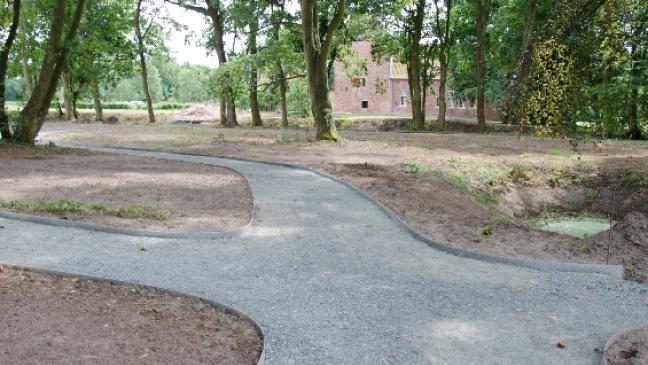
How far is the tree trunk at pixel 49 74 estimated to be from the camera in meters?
18.0

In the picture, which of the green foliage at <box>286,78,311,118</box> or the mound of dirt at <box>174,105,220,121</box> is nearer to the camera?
the green foliage at <box>286,78,311,118</box>

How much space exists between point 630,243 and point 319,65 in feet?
47.5

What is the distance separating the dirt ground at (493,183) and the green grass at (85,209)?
4074 millimetres

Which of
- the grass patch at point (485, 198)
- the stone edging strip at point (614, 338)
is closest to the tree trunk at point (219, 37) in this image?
the grass patch at point (485, 198)

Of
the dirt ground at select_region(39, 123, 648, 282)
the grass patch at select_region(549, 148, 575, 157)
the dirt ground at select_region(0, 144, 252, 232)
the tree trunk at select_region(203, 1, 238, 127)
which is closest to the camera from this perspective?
the dirt ground at select_region(39, 123, 648, 282)

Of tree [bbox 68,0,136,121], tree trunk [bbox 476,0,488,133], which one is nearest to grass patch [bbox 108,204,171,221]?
tree [bbox 68,0,136,121]

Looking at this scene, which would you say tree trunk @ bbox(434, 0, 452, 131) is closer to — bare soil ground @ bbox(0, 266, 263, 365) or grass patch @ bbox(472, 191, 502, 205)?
grass patch @ bbox(472, 191, 502, 205)

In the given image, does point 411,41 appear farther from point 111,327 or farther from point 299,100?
point 111,327

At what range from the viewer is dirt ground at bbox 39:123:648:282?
25.9 feet

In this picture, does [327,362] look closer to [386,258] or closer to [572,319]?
[572,319]

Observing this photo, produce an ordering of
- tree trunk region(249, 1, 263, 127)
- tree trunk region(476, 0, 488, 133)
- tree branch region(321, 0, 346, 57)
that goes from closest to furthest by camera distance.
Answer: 1. tree branch region(321, 0, 346, 57)
2. tree trunk region(249, 1, 263, 127)
3. tree trunk region(476, 0, 488, 133)

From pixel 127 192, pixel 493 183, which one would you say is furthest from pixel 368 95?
pixel 127 192

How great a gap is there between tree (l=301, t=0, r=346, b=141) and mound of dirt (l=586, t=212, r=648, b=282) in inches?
538

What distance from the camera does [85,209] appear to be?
9312mm
